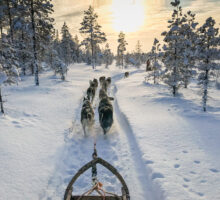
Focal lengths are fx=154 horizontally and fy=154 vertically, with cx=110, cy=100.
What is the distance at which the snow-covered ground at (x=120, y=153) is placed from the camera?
3.93 metres

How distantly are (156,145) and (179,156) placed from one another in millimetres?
965

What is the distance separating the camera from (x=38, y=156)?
5238 millimetres

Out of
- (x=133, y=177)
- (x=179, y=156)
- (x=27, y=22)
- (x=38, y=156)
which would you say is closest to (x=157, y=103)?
(x=179, y=156)

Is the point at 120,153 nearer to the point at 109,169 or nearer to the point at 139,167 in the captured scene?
the point at 139,167

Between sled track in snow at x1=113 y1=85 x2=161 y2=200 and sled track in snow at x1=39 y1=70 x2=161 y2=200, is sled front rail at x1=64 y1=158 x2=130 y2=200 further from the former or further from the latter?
sled track in snow at x1=113 y1=85 x2=161 y2=200

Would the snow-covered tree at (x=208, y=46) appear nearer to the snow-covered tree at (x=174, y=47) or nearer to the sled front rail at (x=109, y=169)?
the snow-covered tree at (x=174, y=47)

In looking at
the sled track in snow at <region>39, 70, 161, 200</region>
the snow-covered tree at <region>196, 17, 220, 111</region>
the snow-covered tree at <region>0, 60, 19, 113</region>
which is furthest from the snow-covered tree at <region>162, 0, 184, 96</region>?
the snow-covered tree at <region>0, 60, 19, 113</region>

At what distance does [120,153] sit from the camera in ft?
18.6

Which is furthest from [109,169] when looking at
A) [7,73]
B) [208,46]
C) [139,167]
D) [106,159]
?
[208,46]

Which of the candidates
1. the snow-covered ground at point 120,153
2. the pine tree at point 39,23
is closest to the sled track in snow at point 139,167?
the snow-covered ground at point 120,153

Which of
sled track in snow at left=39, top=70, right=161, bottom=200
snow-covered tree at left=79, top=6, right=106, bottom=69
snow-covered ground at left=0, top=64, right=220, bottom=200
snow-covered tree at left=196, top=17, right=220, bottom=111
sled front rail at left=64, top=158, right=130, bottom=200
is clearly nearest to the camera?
sled front rail at left=64, top=158, right=130, bottom=200

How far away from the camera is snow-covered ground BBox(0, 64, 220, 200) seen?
3.93m

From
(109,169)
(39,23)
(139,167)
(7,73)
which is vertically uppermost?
(39,23)

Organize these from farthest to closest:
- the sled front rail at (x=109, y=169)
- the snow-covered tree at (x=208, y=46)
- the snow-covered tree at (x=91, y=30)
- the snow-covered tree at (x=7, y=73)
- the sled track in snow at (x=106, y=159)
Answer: the snow-covered tree at (x=91, y=30) < the snow-covered tree at (x=208, y=46) < the snow-covered tree at (x=7, y=73) < the sled track in snow at (x=106, y=159) < the sled front rail at (x=109, y=169)
